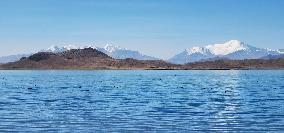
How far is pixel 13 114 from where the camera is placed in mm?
43719

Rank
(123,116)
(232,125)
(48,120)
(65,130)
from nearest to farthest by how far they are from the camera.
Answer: (65,130)
(232,125)
(48,120)
(123,116)

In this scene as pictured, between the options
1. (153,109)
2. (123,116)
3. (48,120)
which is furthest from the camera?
(153,109)

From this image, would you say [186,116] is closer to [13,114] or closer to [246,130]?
[246,130]

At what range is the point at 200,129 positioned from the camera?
3419 centimetres

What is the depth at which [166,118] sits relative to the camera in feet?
133

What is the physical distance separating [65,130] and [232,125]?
11.7m

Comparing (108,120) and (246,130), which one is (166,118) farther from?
(246,130)

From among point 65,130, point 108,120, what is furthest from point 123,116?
point 65,130

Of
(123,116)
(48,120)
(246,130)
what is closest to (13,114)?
(48,120)

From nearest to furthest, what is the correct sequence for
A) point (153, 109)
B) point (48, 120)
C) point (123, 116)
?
point (48, 120)
point (123, 116)
point (153, 109)

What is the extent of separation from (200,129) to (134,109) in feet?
49.6

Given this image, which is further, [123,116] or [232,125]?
[123,116]

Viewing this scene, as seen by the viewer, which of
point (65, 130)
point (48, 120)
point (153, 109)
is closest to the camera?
point (65, 130)

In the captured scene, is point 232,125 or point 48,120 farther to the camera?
point 48,120
